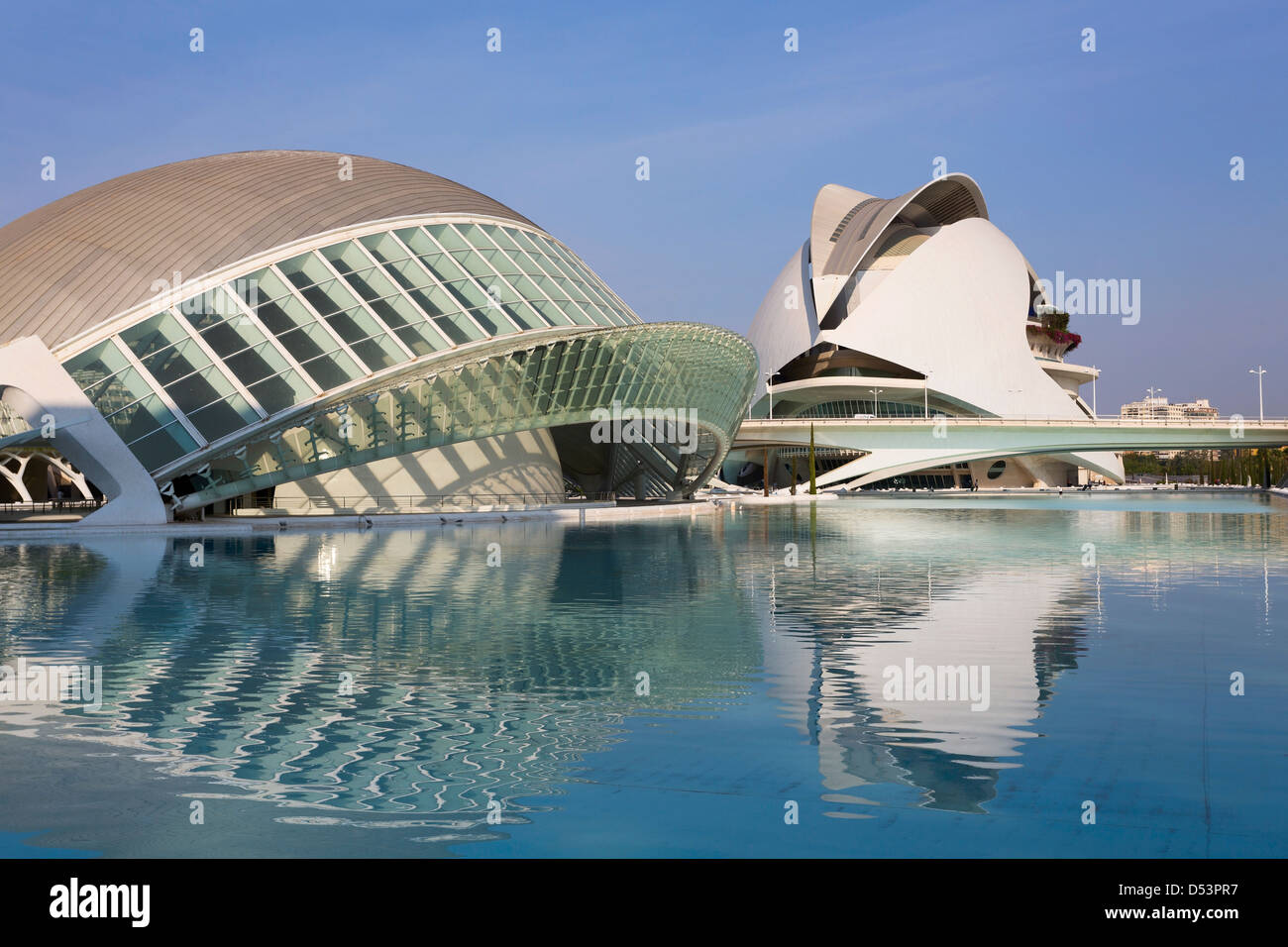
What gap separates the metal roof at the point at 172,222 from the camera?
121 feet

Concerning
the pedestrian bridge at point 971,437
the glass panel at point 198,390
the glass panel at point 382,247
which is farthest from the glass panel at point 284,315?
the pedestrian bridge at point 971,437

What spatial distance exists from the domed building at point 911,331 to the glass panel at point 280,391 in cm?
6062

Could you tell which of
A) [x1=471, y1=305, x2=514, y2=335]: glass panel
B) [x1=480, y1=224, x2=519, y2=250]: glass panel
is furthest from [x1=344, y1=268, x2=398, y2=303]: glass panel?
[x1=480, y1=224, x2=519, y2=250]: glass panel

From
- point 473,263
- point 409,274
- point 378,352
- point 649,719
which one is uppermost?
point 473,263

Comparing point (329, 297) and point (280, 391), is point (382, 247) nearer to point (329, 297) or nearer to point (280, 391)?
point (329, 297)

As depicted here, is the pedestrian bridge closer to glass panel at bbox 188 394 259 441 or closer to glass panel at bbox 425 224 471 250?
glass panel at bbox 425 224 471 250

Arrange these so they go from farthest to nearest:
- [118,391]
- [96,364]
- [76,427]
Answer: [96,364], [118,391], [76,427]

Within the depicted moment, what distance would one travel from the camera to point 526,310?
4159 cm

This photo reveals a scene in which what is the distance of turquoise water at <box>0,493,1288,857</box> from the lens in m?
6.12

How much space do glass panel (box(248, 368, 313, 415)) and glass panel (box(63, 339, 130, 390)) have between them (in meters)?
3.96

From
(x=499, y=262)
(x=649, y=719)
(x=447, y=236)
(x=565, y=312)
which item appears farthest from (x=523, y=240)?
(x=649, y=719)

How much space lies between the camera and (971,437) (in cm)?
8438

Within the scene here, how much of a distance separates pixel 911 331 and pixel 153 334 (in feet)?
237
